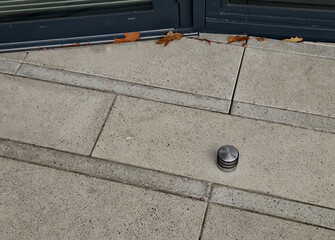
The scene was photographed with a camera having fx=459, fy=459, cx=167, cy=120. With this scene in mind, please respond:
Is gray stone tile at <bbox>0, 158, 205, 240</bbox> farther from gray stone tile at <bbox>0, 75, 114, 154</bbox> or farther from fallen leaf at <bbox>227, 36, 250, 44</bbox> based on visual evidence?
fallen leaf at <bbox>227, 36, 250, 44</bbox>

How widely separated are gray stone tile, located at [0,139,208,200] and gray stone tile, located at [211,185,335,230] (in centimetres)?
16

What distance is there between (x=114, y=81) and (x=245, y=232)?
1.98 meters

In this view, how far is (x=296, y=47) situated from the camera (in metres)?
4.78

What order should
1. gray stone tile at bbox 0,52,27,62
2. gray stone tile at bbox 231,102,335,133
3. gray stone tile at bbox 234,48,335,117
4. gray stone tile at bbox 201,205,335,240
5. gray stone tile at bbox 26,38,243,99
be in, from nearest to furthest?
gray stone tile at bbox 201,205,335,240 < gray stone tile at bbox 231,102,335,133 < gray stone tile at bbox 234,48,335,117 < gray stone tile at bbox 26,38,243,99 < gray stone tile at bbox 0,52,27,62

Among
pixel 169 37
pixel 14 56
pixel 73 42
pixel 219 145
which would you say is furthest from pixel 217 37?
pixel 14 56

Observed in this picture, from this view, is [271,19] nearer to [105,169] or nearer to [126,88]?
[126,88]

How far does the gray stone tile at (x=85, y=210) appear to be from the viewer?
3.56m

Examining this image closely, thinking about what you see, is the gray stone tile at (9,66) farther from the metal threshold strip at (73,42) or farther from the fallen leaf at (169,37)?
the fallen leaf at (169,37)

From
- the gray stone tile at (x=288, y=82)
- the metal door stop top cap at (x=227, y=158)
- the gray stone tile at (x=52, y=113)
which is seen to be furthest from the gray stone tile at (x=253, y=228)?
the gray stone tile at (x=52, y=113)

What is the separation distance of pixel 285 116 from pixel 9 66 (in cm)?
284

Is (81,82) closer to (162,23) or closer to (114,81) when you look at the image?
(114,81)

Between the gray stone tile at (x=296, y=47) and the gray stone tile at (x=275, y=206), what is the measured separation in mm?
1758

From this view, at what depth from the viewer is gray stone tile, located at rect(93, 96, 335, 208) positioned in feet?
12.4

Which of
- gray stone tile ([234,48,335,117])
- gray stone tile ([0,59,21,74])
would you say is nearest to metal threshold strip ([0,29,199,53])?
gray stone tile ([0,59,21,74])
